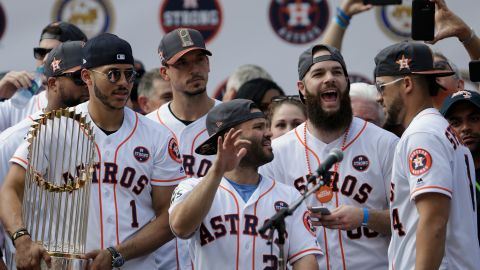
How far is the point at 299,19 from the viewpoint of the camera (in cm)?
951

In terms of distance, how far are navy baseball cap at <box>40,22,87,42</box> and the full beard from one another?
7.51 feet

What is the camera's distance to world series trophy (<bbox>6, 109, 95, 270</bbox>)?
664cm

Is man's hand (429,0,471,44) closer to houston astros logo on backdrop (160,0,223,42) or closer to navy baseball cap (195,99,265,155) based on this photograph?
navy baseball cap (195,99,265,155)

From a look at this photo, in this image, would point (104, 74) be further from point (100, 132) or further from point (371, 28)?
point (371, 28)

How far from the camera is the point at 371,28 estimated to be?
950cm

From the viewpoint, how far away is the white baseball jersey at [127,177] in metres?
6.91

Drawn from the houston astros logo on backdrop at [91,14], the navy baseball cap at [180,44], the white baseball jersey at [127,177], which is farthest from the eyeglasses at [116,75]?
the houston astros logo on backdrop at [91,14]

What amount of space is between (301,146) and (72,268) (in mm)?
1528

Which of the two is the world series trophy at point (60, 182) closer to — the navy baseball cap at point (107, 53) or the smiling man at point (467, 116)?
the navy baseball cap at point (107, 53)

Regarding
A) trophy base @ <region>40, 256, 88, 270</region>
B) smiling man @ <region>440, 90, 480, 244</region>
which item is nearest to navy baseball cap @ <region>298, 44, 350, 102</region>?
smiling man @ <region>440, 90, 480, 244</region>

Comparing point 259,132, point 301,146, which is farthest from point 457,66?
point 259,132

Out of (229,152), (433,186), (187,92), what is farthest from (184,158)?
(433,186)

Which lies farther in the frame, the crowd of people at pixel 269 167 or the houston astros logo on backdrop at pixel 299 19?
the houston astros logo on backdrop at pixel 299 19

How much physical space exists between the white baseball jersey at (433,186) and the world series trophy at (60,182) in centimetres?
163
